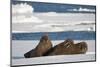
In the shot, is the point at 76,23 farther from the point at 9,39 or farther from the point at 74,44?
the point at 9,39

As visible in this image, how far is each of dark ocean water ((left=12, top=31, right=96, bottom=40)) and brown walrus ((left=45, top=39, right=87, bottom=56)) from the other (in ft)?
0.22

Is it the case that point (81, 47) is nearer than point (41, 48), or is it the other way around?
point (41, 48)

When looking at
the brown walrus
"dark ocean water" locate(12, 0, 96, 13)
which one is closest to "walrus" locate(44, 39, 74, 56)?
the brown walrus

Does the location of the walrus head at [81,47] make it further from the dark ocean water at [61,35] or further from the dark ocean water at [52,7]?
the dark ocean water at [52,7]

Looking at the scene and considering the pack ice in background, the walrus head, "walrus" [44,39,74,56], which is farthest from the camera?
the walrus head

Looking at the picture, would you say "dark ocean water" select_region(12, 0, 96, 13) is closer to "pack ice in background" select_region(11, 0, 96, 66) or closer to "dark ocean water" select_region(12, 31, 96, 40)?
"pack ice in background" select_region(11, 0, 96, 66)

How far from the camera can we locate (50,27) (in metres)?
2.59

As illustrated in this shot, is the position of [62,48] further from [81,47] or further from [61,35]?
[81,47]

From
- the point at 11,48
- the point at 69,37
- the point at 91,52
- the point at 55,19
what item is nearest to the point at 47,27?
the point at 55,19

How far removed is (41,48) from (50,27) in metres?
0.26

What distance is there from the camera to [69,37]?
269cm

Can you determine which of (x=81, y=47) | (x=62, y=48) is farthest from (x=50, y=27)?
(x=81, y=47)

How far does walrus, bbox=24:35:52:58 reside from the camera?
2.49 meters

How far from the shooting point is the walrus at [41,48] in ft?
8.16
